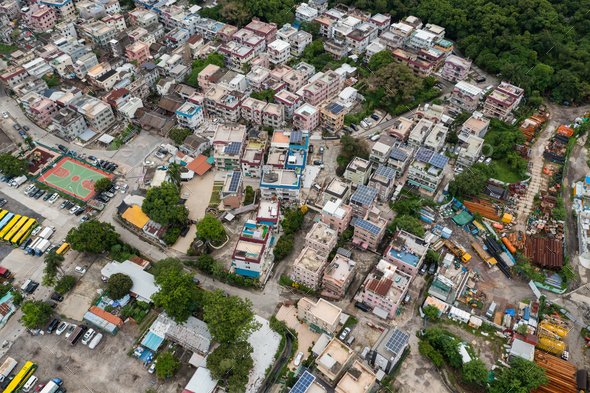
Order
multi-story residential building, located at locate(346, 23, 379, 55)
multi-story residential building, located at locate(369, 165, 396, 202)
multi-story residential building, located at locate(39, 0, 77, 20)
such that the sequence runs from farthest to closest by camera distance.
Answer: multi-story residential building, located at locate(39, 0, 77, 20)
multi-story residential building, located at locate(346, 23, 379, 55)
multi-story residential building, located at locate(369, 165, 396, 202)

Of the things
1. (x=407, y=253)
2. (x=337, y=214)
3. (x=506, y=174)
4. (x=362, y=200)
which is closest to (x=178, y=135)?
(x=337, y=214)

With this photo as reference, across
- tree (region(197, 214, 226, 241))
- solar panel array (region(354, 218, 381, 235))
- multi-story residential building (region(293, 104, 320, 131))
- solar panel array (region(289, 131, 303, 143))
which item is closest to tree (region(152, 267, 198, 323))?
tree (region(197, 214, 226, 241))

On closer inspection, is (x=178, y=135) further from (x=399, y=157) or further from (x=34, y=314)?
(x=399, y=157)

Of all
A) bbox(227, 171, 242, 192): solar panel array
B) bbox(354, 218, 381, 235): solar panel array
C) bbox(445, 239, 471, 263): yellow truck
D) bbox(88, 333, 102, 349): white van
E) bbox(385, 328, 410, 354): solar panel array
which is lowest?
A: bbox(88, 333, 102, 349): white van

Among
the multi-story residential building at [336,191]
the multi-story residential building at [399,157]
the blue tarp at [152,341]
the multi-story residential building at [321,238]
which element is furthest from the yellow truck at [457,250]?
the blue tarp at [152,341]

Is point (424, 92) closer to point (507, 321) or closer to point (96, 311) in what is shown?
point (507, 321)

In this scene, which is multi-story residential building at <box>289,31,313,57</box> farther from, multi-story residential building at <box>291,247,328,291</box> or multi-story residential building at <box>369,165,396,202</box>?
multi-story residential building at <box>291,247,328,291</box>

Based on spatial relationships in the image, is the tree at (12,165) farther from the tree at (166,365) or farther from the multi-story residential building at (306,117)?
the multi-story residential building at (306,117)
